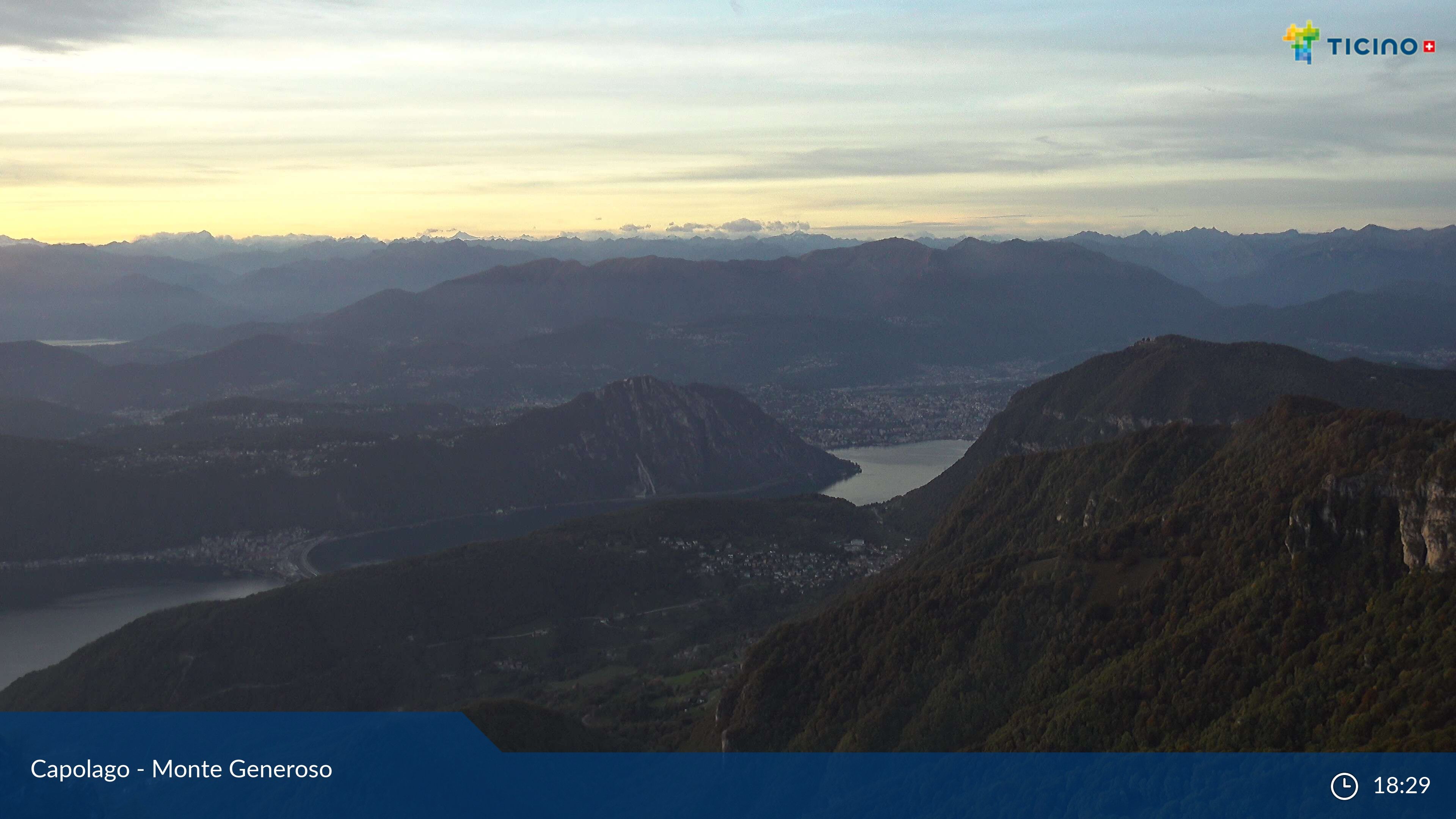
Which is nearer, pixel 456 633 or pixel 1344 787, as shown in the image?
pixel 1344 787

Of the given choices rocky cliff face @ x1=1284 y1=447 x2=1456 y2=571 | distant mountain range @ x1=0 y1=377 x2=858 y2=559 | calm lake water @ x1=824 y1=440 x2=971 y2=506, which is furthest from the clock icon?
distant mountain range @ x1=0 y1=377 x2=858 y2=559

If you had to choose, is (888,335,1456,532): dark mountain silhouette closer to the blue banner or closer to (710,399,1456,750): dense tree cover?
(710,399,1456,750): dense tree cover

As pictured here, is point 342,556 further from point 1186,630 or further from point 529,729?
point 1186,630

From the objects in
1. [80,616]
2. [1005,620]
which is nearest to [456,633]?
[80,616]

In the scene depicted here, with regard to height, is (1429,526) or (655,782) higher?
(1429,526)

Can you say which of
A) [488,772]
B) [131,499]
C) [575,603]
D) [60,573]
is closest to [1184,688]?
[488,772]
